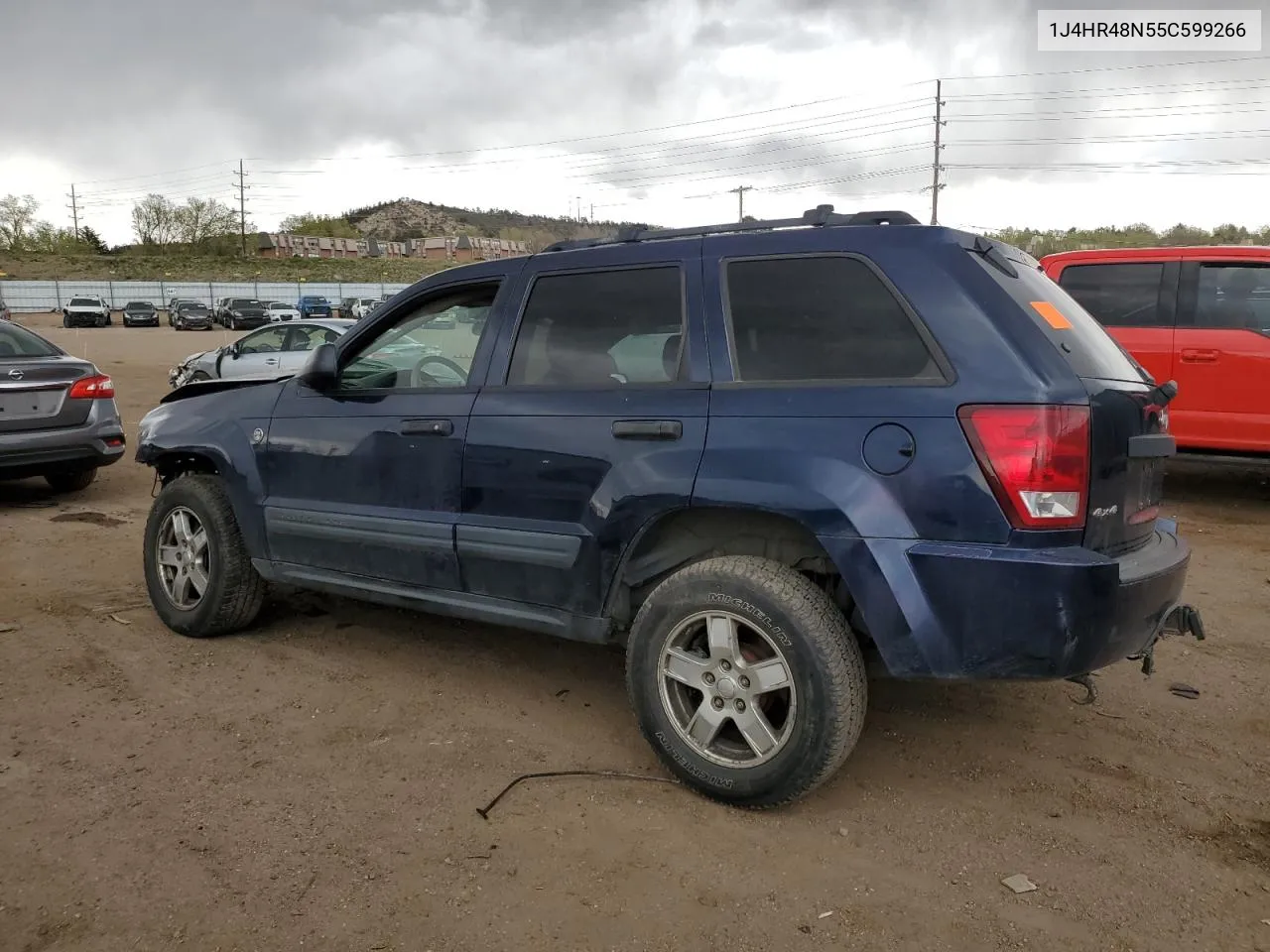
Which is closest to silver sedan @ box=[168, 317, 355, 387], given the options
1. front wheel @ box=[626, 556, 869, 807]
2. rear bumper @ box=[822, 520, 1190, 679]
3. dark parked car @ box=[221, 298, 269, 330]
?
front wheel @ box=[626, 556, 869, 807]

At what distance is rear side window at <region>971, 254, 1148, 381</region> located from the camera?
9.26 ft

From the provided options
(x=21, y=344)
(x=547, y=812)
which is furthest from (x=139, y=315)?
(x=547, y=812)

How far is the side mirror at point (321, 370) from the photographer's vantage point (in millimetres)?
4070

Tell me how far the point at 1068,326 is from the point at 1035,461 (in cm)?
61

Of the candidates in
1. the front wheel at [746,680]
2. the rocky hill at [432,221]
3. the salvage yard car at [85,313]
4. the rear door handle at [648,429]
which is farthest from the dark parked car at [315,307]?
the rocky hill at [432,221]

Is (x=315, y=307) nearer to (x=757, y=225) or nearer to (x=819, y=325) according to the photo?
(x=757, y=225)

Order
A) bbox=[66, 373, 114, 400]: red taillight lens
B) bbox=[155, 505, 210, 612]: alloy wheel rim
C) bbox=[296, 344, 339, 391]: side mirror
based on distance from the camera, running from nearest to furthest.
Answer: bbox=[296, 344, 339, 391]: side mirror < bbox=[155, 505, 210, 612]: alloy wheel rim < bbox=[66, 373, 114, 400]: red taillight lens

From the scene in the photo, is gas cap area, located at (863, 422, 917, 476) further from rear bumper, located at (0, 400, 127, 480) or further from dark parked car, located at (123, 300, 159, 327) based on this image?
dark parked car, located at (123, 300, 159, 327)

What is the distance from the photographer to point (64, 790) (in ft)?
10.2

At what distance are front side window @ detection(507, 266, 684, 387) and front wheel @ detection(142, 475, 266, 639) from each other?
1836 mm

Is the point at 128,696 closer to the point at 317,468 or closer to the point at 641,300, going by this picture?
the point at 317,468

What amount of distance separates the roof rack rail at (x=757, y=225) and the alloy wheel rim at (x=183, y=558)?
7.68 feet

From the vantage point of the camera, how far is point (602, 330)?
350 cm

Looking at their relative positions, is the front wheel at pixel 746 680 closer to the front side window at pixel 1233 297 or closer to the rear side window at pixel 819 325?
the rear side window at pixel 819 325
